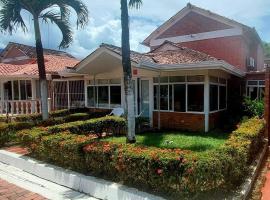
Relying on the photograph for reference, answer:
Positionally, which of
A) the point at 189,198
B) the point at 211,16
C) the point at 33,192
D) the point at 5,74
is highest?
the point at 211,16

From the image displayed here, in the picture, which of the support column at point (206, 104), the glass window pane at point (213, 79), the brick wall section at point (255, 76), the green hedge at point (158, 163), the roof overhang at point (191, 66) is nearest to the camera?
the green hedge at point (158, 163)

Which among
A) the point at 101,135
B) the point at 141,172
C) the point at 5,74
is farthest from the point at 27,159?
the point at 5,74

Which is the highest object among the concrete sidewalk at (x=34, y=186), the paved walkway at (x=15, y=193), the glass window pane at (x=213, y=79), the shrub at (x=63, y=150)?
the glass window pane at (x=213, y=79)

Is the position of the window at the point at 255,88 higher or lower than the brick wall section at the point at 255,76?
lower

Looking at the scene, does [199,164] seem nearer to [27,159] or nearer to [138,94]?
[27,159]

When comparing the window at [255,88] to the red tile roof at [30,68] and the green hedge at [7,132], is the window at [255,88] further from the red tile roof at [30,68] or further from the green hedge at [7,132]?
the green hedge at [7,132]

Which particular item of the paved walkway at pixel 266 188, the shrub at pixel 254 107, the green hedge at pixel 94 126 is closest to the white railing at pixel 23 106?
the green hedge at pixel 94 126

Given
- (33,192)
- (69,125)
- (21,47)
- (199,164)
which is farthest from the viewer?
(21,47)

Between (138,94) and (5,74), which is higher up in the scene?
(5,74)

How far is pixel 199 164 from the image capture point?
495 centimetres

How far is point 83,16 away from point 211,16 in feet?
35.2

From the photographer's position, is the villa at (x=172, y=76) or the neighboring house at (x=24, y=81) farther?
the neighboring house at (x=24, y=81)

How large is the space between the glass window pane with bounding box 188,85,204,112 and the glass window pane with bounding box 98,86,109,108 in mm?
5417

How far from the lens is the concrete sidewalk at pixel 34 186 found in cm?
649
